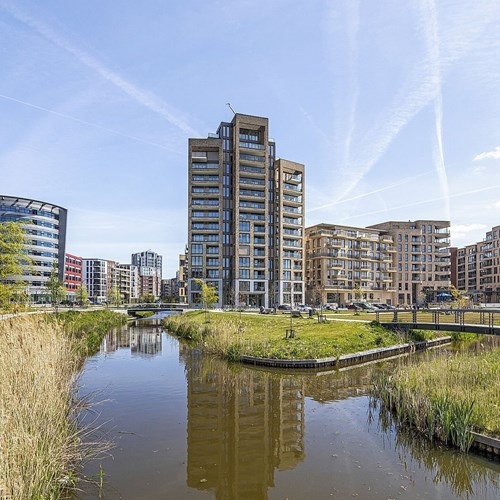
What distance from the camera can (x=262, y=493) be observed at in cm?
932

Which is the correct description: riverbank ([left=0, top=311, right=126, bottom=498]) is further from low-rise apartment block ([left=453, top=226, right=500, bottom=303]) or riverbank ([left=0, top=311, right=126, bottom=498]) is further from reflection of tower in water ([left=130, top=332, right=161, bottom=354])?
low-rise apartment block ([left=453, top=226, right=500, bottom=303])

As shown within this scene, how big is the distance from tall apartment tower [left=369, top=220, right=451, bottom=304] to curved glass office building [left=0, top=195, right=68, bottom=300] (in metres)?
88.6

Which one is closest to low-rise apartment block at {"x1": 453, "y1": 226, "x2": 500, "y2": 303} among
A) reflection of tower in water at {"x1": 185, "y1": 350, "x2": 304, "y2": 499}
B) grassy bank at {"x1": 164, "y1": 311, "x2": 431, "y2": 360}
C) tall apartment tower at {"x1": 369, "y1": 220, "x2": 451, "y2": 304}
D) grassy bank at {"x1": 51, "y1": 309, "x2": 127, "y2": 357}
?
tall apartment tower at {"x1": 369, "y1": 220, "x2": 451, "y2": 304}

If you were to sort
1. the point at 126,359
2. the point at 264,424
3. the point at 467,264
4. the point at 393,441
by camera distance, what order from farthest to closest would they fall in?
the point at 467,264 → the point at 126,359 → the point at 264,424 → the point at 393,441

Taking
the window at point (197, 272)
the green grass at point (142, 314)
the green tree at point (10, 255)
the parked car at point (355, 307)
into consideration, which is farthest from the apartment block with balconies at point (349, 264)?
the green tree at point (10, 255)

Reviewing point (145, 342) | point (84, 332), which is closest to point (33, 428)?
point (84, 332)

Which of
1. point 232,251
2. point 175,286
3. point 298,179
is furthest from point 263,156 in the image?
point 175,286

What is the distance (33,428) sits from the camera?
7.96 metres

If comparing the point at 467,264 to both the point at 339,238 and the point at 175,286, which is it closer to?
the point at 339,238

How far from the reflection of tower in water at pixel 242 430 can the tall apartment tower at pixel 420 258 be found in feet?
281

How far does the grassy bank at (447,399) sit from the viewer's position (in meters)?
11.5

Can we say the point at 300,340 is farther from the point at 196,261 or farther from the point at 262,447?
the point at 196,261

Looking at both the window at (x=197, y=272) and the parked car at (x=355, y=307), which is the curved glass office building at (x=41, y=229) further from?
the parked car at (x=355, y=307)

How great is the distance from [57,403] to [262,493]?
567 cm
